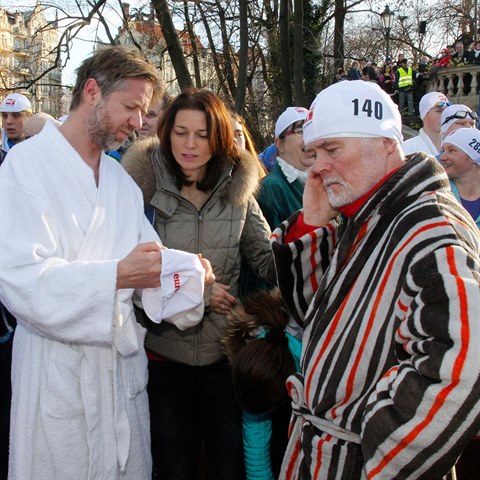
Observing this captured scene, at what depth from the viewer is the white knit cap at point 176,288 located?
2.16m

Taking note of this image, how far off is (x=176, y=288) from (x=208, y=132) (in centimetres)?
90

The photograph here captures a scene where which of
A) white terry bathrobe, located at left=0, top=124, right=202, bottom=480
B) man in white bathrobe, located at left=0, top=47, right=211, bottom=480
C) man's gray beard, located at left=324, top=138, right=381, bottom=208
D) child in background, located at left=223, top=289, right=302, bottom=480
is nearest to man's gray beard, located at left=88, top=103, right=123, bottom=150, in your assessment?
man in white bathrobe, located at left=0, top=47, right=211, bottom=480

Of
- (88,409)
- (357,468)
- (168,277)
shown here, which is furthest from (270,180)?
(357,468)

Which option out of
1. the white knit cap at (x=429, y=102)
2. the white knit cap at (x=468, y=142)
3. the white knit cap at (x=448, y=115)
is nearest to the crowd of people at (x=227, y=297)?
the white knit cap at (x=468, y=142)

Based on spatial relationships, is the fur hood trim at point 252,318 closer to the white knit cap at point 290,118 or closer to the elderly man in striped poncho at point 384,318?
the elderly man in striped poncho at point 384,318

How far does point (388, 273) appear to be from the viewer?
5.17 ft

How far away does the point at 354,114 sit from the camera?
68.3 inches

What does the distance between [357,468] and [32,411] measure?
1.23 m

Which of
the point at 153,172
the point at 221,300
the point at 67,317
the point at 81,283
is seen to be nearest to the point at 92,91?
the point at 153,172

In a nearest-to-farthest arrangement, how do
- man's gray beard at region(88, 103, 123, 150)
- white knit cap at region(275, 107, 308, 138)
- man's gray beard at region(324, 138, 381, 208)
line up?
1. man's gray beard at region(324, 138, 381, 208)
2. man's gray beard at region(88, 103, 123, 150)
3. white knit cap at region(275, 107, 308, 138)

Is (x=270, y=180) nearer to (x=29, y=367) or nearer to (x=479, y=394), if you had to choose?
(x=29, y=367)

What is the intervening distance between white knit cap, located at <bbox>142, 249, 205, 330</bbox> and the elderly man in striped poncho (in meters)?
0.49

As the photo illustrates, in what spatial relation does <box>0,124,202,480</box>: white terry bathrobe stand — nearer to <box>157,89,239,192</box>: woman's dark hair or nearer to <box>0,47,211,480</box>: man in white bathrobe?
<box>0,47,211,480</box>: man in white bathrobe

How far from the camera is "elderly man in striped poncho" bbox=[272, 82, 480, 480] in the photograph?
137cm
